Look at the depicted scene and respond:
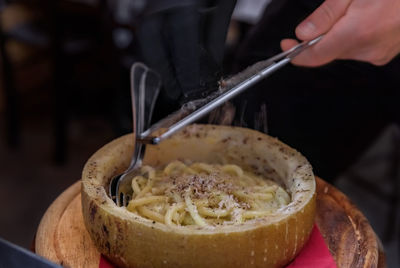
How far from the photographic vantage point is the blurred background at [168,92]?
4.49 feet

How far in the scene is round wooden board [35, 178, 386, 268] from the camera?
3.80ft

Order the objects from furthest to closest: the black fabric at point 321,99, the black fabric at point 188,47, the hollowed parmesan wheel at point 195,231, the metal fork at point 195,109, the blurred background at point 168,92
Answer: the black fabric at point 321,99 < the blurred background at point 168,92 < the black fabric at point 188,47 < the metal fork at point 195,109 < the hollowed parmesan wheel at point 195,231

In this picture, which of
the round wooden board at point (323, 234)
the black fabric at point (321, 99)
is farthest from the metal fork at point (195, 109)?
the black fabric at point (321, 99)

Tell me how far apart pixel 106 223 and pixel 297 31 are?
647 mm

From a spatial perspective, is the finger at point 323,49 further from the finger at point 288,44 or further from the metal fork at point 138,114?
the metal fork at point 138,114

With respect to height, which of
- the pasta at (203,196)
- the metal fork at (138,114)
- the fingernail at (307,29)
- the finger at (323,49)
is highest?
the fingernail at (307,29)

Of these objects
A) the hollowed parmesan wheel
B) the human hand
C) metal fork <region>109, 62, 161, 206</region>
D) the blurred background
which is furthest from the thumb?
metal fork <region>109, 62, 161, 206</region>

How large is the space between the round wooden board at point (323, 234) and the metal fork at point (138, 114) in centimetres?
12

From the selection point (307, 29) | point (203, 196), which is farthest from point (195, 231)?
point (307, 29)

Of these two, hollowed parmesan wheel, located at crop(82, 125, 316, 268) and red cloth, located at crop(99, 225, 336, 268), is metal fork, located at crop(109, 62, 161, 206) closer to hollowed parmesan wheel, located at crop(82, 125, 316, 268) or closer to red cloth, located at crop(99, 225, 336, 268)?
hollowed parmesan wheel, located at crop(82, 125, 316, 268)

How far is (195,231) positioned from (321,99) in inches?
38.9

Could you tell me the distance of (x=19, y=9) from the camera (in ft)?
11.0

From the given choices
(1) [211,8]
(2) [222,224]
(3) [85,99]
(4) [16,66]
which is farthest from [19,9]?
(2) [222,224]

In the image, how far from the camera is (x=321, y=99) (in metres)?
1.87
